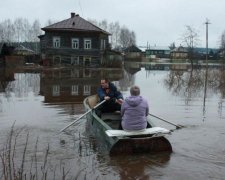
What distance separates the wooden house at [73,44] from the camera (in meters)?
53.9

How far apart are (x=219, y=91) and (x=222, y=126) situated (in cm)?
1215

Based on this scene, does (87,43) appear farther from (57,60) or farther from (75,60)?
(57,60)

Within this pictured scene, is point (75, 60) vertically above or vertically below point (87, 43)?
below

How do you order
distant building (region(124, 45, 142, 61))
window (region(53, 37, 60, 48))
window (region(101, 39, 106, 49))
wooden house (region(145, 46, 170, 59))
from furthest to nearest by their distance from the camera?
wooden house (region(145, 46, 170, 59)) < distant building (region(124, 45, 142, 61)) < window (region(101, 39, 106, 49)) < window (region(53, 37, 60, 48))

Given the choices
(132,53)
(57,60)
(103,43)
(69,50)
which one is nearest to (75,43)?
(69,50)

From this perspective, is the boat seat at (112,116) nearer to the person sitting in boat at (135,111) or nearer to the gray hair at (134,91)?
the person sitting in boat at (135,111)

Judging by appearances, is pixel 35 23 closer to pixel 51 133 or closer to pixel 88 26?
pixel 88 26

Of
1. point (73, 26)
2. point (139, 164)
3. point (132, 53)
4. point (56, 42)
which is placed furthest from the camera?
→ point (132, 53)

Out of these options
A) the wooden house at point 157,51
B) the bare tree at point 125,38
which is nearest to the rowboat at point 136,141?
the bare tree at point 125,38

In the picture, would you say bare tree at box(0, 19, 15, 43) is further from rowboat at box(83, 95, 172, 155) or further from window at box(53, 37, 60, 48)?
rowboat at box(83, 95, 172, 155)

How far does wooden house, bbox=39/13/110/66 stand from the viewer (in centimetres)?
5394

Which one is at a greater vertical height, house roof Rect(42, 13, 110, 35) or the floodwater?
house roof Rect(42, 13, 110, 35)

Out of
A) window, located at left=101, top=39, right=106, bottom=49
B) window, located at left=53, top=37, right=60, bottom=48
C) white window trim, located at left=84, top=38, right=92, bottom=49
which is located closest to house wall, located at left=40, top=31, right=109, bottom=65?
white window trim, located at left=84, top=38, right=92, bottom=49

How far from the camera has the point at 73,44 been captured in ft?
180
